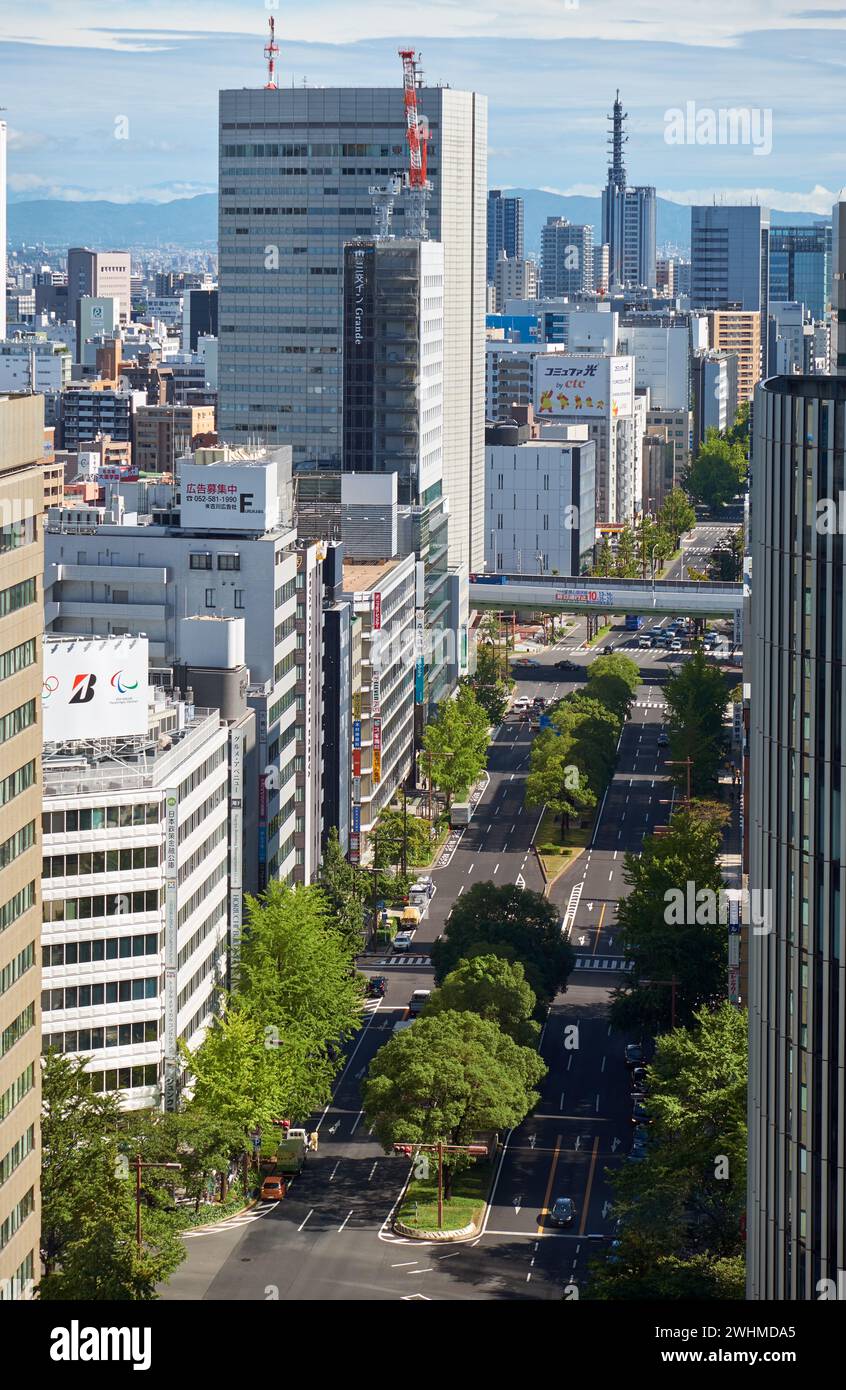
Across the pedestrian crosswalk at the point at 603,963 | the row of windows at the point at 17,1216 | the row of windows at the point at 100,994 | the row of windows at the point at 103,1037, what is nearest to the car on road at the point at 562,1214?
the row of windows at the point at 103,1037

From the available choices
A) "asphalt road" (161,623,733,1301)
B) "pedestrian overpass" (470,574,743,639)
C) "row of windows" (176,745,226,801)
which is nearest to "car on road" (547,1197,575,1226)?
"asphalt road" (161,623,733,1301)

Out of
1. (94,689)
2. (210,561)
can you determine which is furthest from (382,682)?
(94,689)

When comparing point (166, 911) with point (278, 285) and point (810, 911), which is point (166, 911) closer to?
point (810, 911)

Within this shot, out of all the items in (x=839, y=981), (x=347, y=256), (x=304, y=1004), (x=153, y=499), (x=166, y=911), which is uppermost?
(x=347, y=256)

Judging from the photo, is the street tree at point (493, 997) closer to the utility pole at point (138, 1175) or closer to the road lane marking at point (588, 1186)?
the road lane marking at point (588, 1186)
